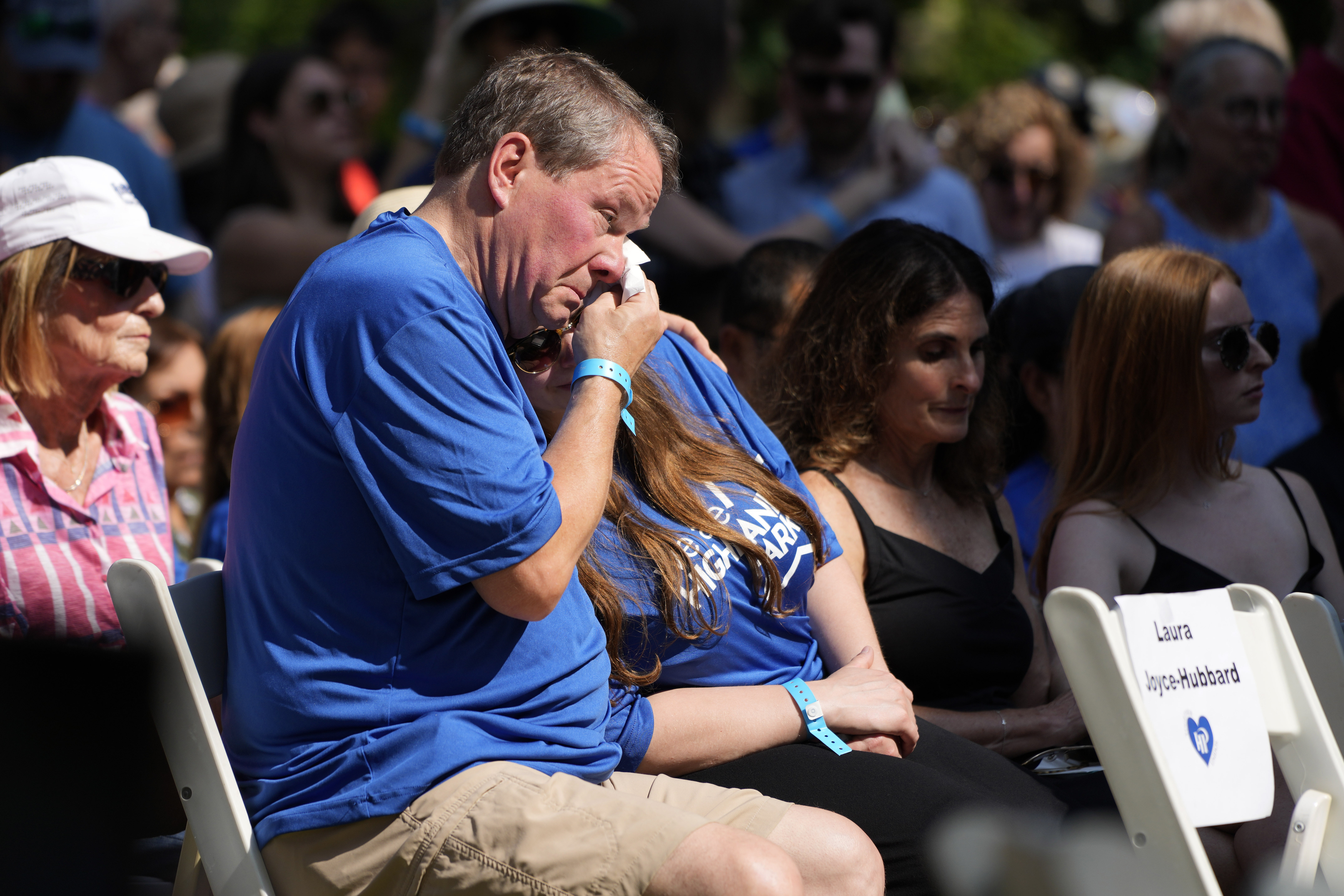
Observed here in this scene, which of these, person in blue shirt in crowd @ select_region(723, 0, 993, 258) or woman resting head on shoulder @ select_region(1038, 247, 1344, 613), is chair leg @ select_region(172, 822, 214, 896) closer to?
woman resting head on shoulder @ select_region(1038, 247, 1344, 613)

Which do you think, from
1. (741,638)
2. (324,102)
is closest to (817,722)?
(741,638)

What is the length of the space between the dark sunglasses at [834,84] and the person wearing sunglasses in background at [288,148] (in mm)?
1729

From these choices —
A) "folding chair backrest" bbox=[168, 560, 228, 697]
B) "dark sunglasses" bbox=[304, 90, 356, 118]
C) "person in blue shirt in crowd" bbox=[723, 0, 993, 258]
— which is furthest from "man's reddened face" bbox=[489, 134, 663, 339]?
"dark sunglasses" bbox=[304, 90, 356, 118]

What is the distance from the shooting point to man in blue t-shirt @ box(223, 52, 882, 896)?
177 cm

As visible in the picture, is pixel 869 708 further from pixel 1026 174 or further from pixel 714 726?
pixel 1026 174

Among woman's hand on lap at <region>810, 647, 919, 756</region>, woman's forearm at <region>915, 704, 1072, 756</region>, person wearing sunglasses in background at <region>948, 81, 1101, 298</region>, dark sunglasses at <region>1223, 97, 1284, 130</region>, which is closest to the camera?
woman's hand on lap at <region>810, 647, 919, 756</region>

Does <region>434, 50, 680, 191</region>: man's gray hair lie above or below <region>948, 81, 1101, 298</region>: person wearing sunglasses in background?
above

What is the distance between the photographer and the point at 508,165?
2.03 m

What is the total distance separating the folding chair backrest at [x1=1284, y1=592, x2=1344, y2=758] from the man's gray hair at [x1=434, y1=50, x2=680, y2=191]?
1.52 metres

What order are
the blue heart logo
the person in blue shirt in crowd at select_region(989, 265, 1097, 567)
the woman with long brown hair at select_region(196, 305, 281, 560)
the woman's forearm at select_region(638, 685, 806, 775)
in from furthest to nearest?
the person in blue shirt in crowd at select_region(989, 265, 1097, 567) → the woman with long brown hair at select_region(196, 305, 281, 560) → the woman's forearm at select_region(638, 685, 806, 775) → the blue heart logo

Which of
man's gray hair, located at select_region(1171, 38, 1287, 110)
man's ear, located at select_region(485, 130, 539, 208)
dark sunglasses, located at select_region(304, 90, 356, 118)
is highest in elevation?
man's ear, located at select_region(485, 130, 539, 208)

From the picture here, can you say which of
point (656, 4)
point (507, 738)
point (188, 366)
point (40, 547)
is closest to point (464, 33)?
point (656, 4)

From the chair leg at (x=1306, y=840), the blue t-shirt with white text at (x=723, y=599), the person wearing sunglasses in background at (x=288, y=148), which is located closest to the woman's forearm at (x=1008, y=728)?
the blue t-shirt with white text at (x=723, y=599)

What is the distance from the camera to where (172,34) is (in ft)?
21.3
